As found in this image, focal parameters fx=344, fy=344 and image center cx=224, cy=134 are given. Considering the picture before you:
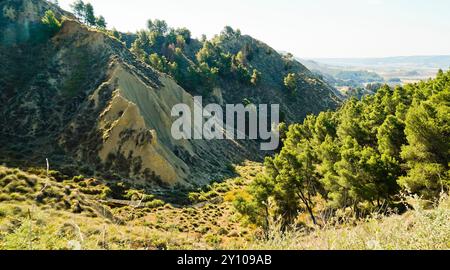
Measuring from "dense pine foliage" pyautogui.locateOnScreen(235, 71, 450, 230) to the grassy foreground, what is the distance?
21.7 feet

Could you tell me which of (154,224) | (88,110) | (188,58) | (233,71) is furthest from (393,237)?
(188,58)

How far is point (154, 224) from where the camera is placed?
43156mm

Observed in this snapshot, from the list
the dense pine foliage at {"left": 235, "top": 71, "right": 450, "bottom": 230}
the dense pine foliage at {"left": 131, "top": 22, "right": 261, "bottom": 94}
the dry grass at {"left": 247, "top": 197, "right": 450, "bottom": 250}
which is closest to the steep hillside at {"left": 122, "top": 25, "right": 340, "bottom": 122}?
the dense pine foliage at {"left": 131, "top": 22, "right": 261, "bottom": 94}

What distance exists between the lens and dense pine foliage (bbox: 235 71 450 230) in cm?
3250

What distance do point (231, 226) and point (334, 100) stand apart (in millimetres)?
128912

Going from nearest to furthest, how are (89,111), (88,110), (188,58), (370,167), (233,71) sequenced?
(370,167)
(89,111)
(88,110)
(233,71)
(188,58)

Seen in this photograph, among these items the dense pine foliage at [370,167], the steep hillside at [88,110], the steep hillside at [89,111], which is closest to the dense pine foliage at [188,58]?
the steep hillside at [88,110]

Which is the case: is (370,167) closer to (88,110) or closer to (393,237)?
(393,237)

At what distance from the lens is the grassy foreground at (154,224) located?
7379mm

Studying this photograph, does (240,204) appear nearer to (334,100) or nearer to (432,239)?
(432,239)

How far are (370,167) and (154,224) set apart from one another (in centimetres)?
2625

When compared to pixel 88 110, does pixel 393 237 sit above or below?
below

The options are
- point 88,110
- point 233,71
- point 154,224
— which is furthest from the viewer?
point 233,71

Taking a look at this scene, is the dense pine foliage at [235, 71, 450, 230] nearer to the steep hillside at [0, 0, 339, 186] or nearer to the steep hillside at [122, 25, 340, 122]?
the steep hillside at [0, 0, 339, 186]
